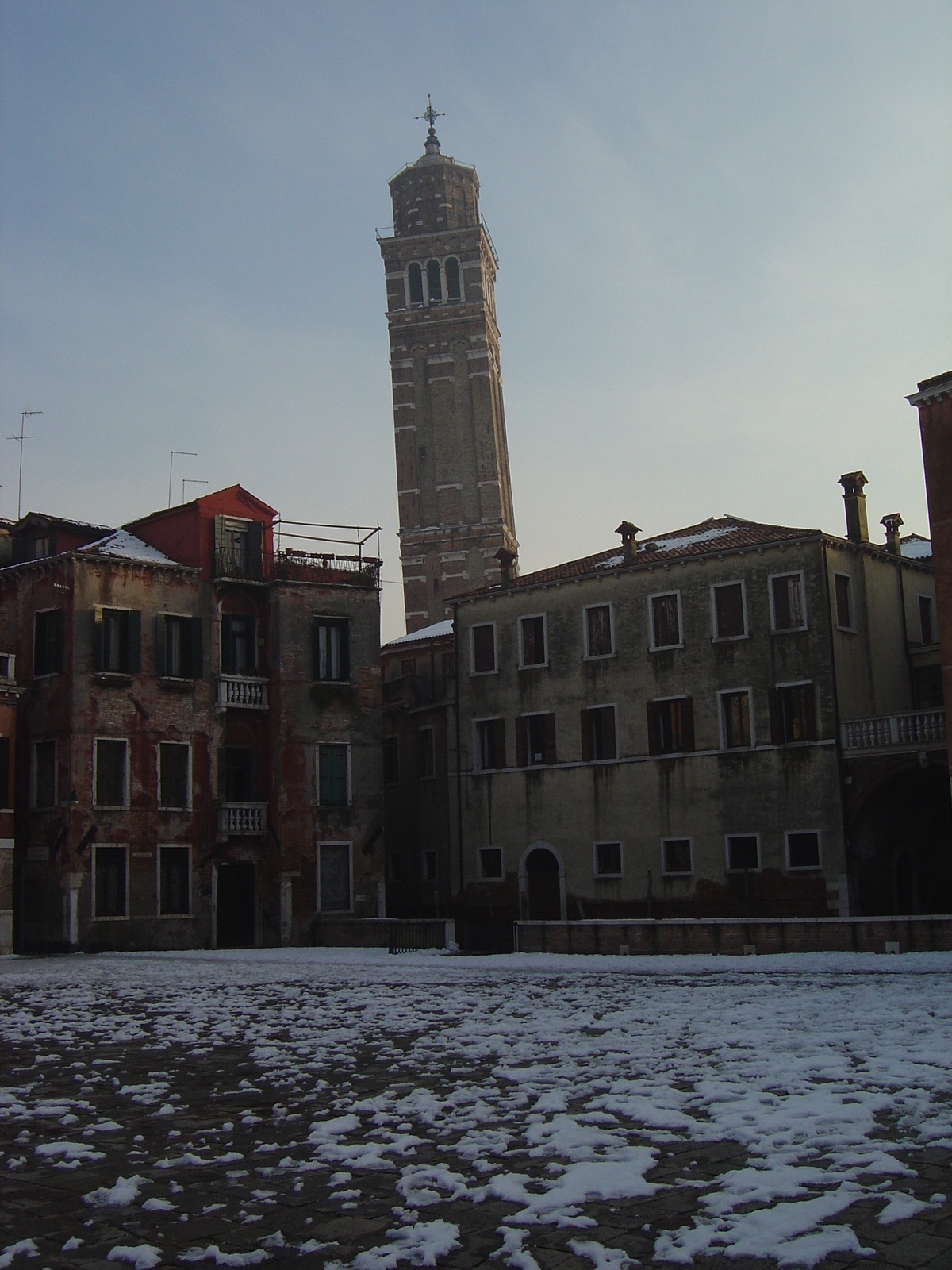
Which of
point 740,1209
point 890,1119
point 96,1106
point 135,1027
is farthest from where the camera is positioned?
point 135,1027

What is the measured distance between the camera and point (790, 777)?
111 feet

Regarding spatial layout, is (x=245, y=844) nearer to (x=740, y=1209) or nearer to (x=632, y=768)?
(x=632, y=768)

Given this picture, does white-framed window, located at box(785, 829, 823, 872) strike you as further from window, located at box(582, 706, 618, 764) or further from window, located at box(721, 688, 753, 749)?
window, located at box(582, 706, 618, 764)

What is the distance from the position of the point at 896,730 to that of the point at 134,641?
20.4 m

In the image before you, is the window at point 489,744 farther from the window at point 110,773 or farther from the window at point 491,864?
the window at point 110,773

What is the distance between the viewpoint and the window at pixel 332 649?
122 ft

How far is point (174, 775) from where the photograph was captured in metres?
34.9

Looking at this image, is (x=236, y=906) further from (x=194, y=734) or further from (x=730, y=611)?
(x=730, y=611)

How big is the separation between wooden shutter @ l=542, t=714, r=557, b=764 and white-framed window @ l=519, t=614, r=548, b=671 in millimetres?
1791

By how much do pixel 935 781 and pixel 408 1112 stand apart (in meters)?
28.4

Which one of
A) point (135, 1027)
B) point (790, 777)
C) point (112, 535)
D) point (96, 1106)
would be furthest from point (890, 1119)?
point (112, 535)

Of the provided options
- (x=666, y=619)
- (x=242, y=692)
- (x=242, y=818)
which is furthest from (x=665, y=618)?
(x=242, y=818)

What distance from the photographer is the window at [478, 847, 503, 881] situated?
38.9 meters

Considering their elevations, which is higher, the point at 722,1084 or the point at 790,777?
the point at 790,777
